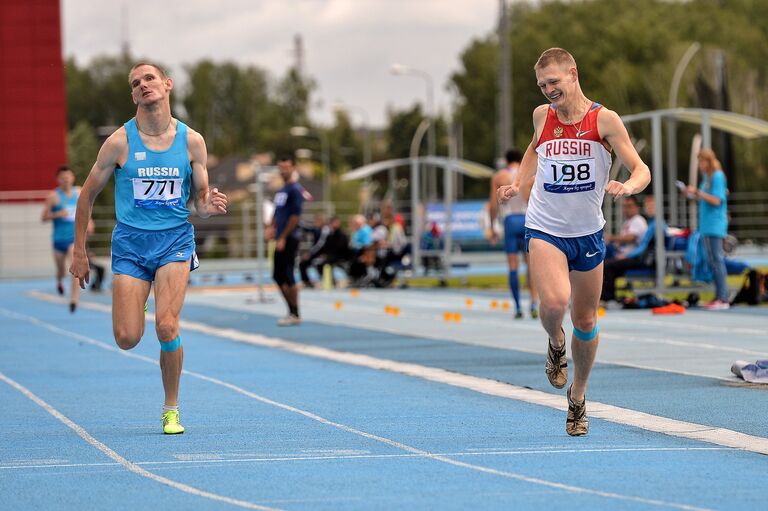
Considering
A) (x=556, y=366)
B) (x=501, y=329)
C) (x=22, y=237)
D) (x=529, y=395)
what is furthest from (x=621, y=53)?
(x=556, y=366)

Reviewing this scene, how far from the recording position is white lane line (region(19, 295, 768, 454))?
26.5 ft

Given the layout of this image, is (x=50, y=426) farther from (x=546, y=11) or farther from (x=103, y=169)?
(x=546, y=11)

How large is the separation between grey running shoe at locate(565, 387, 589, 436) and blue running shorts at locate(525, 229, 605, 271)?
77 cm

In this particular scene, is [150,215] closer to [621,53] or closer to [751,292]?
[751,292]

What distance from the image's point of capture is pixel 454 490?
21.5 feet

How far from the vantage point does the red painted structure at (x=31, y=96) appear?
47562 millimetres

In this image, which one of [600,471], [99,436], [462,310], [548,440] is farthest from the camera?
[462,310]

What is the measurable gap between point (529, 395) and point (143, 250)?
10.1 ft

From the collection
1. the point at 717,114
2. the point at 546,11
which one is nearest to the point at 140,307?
the point at 717,114

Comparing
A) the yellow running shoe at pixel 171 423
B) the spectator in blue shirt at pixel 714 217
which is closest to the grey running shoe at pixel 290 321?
the spectator in blue shirt at pixel 714 217

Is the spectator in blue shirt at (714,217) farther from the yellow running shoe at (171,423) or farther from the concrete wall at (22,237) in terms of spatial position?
the concrete wall at (22,237)

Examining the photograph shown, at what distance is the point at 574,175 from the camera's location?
8.34 m

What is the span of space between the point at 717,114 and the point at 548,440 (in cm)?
1497

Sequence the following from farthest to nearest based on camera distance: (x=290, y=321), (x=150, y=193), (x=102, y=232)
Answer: (x=102, y=232)
(x=290, y=321)
(x=150, y=193)
